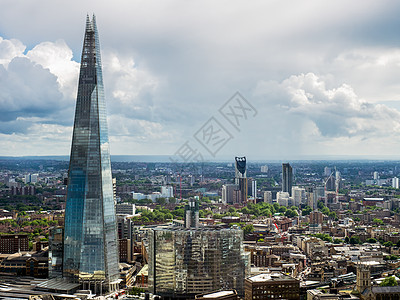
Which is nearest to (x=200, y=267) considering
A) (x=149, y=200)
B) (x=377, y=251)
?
(x=377, y=251)

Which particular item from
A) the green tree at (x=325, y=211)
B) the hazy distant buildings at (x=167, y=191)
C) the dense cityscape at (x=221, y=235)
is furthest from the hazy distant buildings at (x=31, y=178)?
the green tree at (x=325, y=211)

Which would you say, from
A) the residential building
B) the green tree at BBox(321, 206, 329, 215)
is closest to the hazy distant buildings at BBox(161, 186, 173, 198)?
the green tree at BBox(321, 206, 329, 215)

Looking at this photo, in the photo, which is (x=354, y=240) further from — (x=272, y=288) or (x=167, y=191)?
(x=167, y=191)

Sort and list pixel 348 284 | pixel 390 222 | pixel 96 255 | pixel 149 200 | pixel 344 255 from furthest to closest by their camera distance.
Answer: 1. pixel 149 200
2. pixel 390 222
3. pixel 344 255
4. pixel 348 284
5. pixel 96 255

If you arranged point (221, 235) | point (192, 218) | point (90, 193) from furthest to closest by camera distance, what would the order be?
point (192, 218) → point (90, 193) → point (221, 235)

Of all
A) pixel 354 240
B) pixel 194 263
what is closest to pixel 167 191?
pixel 354 240

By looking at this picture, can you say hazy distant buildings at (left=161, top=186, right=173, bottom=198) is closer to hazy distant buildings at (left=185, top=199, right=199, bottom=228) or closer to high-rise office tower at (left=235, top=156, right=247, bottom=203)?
high-rise office tower at (left=235, top=156, right=247, bottom=203)

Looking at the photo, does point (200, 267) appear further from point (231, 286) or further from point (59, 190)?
point (59, 190)
